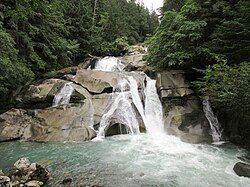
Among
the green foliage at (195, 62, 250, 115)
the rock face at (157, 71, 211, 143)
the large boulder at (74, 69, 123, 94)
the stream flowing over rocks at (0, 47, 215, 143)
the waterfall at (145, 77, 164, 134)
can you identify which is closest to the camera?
the green foliage at (195, 62, 250, 115)

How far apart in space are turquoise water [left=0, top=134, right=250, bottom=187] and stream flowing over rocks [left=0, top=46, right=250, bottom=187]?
30 millimetres

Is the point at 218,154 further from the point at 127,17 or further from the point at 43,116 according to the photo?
the point at 127,17

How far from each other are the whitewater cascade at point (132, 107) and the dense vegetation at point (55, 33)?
5055 mm

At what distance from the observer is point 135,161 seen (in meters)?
9.57

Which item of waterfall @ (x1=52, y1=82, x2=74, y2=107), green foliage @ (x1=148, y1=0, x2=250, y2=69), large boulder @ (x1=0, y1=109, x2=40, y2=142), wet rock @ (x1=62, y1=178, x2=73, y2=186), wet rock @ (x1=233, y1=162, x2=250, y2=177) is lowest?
wet rock @ (x1=62, y1=178, x2=73, y2=186)

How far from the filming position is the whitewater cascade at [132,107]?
531 inches

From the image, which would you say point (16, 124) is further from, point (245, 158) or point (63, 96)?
point (245, 158)

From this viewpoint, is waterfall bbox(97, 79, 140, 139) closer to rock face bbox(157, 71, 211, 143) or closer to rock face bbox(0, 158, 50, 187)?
rock face bbox(157, 71, 211, 143)

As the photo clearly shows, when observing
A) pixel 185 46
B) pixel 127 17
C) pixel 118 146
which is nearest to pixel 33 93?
pixel 118 146

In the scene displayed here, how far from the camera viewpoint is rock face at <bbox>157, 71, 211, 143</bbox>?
12.8m

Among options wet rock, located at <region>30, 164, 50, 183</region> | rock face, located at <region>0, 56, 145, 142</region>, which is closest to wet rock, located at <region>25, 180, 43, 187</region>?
wet rock, located at <region>30, 164, 50, 183</region>

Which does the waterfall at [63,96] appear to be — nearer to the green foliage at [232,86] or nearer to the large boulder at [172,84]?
the large boulder at [172,84]

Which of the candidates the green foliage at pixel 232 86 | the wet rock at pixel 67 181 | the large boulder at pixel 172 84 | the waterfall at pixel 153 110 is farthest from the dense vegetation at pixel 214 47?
the wet rock at pixel 67 181

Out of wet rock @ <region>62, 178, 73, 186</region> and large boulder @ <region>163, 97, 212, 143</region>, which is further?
large boulder @ <region>163, 97, 212, 143</region>
